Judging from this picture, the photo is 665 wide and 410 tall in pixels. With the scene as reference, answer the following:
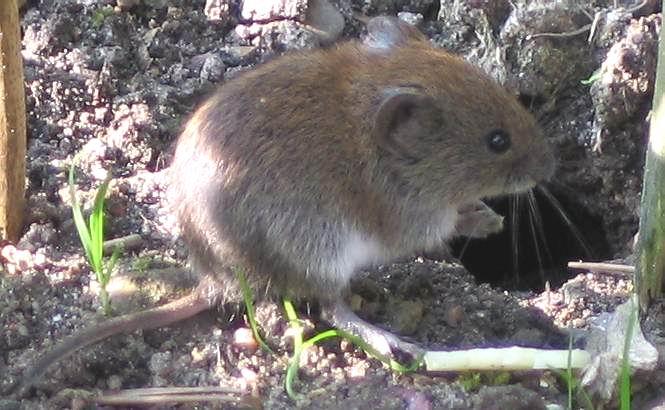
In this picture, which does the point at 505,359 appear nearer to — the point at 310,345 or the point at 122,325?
the point at 310,345

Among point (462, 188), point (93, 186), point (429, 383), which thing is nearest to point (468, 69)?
point (462, 188)

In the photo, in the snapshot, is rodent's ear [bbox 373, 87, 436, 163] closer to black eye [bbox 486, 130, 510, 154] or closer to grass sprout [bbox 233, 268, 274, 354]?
black eye [bbox 486, 130, 510, 154]

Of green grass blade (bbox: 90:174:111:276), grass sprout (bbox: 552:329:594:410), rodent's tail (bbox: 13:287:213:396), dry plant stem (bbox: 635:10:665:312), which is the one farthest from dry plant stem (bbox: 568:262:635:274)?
green grass blade (bbox: 90:174:111:276)

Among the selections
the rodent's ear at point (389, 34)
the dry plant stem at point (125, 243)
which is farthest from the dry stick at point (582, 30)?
the dry plant stem at point (125, 243)

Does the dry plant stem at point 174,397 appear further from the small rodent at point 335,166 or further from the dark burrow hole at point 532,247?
the dark burrow hole at point 532,247

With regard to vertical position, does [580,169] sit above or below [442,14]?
below

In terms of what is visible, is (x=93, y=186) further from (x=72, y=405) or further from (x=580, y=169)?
(x=580, y=169)
